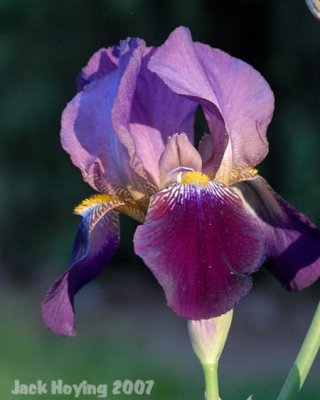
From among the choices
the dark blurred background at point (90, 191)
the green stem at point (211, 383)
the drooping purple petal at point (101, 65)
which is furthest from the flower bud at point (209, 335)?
the dark blurred background at point (90, 191)

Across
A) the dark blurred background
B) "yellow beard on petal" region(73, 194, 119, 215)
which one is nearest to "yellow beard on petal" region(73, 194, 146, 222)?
"yellow beard on petal" region(73, 194, 119, 215)

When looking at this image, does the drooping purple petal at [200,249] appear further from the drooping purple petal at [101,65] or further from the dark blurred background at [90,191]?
the dark blurred background at [90,191]

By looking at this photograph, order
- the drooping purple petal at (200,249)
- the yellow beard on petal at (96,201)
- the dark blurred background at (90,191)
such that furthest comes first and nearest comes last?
the dark blurred background at (90,191)
the yellow beard on petal at (96,201)
the drooping purple petal at (200,249)

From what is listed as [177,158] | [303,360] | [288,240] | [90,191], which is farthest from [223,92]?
[90,191]

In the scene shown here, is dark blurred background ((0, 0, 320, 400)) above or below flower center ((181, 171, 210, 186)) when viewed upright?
below

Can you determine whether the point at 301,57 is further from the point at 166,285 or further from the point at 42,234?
the point at 166,285

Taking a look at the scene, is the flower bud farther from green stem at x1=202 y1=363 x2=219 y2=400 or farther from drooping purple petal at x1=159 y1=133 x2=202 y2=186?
drooping purple petal at x1=159 y1=133 x2=202 y2=186

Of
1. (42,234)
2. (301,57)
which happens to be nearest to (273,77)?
(301,57)
